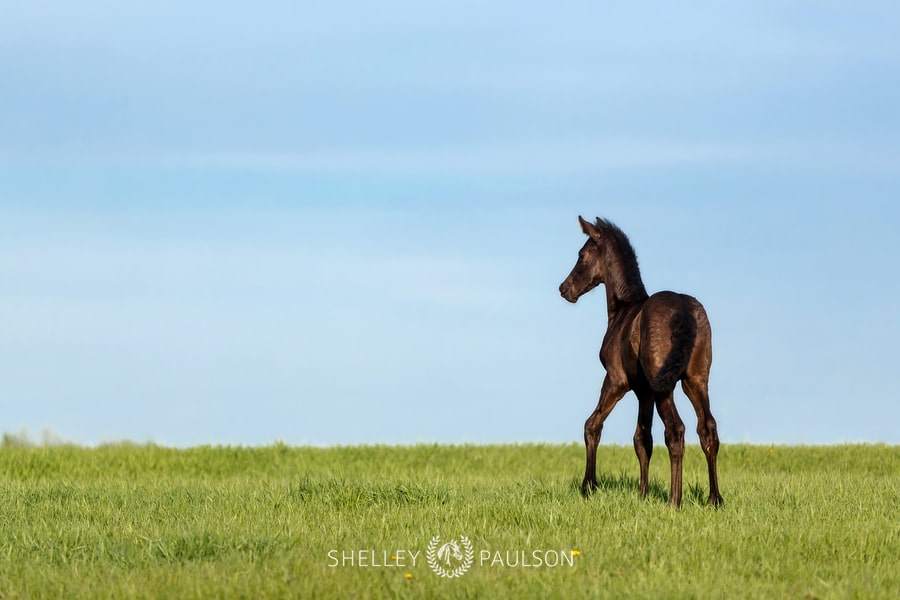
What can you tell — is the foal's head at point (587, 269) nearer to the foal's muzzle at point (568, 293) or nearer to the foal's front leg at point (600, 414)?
the foal's muzzle at point (568, 293)

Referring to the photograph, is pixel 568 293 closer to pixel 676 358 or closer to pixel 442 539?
pixel 676 358

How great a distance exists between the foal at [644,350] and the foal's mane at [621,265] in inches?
0.5

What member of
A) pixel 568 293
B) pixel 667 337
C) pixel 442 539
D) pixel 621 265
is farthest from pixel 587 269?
pixel 442 539

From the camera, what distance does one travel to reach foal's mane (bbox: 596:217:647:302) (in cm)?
1120

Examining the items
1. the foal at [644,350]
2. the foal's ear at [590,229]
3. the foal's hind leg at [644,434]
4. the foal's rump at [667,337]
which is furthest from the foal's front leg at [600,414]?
the foal's ear at [590,229]

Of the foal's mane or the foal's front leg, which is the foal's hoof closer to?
the foal's front leg

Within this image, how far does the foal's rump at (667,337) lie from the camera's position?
389 inches

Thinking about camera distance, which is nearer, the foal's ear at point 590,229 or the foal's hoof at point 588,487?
the foal's hoof at point 588,487

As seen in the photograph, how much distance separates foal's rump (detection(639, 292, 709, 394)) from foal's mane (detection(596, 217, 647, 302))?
759 millimetres

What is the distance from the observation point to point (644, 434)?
11008mm

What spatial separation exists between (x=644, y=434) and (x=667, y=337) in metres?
1.53

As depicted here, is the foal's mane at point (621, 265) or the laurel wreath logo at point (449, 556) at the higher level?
the foal's mane at point (621, 265)

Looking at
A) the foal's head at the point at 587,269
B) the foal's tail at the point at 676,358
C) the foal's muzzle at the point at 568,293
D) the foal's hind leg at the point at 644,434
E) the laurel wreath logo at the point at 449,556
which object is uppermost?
the foal's head at the point at 587,269

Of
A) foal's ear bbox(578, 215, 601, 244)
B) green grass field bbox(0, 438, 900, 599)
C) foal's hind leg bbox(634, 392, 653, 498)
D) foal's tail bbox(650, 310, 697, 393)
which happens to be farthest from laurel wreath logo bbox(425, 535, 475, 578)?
foal's ear bbox(578, 215, 601, 244)
